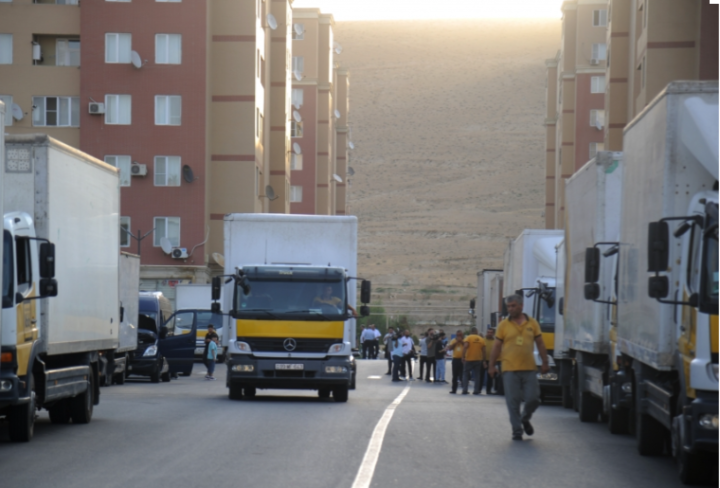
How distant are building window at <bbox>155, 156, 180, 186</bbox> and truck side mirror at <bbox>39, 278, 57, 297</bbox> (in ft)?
131

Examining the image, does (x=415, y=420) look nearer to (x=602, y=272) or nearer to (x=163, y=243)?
(x=602, y=272)

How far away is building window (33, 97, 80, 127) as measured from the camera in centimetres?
5238

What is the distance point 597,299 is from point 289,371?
700 centimetres

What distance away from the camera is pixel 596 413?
1767 centimetres

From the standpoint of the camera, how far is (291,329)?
805 inches

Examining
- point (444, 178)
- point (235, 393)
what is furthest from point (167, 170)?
point (444, 178)

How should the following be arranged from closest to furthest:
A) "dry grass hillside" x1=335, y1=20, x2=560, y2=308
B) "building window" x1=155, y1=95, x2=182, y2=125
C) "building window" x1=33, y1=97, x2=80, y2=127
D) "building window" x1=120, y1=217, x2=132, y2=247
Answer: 1. "building window" x1=120, y1=217, x2=132, y2=247
2. "building window" x1=155, y1=95, x2=182, y2=125
3. "building window" x1=33, y1=97, x2=80, y2=127
4. "dry grass hillside" x1=335, y1=20, x2=560, y2=308

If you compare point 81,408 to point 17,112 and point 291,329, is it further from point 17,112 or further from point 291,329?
point 17,112

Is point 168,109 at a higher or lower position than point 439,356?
higher

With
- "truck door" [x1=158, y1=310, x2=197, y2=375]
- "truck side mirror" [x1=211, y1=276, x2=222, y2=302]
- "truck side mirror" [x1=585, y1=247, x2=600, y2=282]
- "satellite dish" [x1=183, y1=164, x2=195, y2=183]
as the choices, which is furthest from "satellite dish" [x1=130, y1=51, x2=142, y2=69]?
"truck side mirror" [x1=585, y1=247, x2=600, y2=282]

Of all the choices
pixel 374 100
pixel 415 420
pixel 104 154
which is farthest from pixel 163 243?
pixel 374 100

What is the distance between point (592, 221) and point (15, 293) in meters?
8.14

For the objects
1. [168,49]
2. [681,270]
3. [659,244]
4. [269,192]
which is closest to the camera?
[659,244]

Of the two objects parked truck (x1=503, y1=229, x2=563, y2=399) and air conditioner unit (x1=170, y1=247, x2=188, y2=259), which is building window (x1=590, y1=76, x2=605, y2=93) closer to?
air conditioner unit (x1=170, y1=247, x2=188, y2=259)
